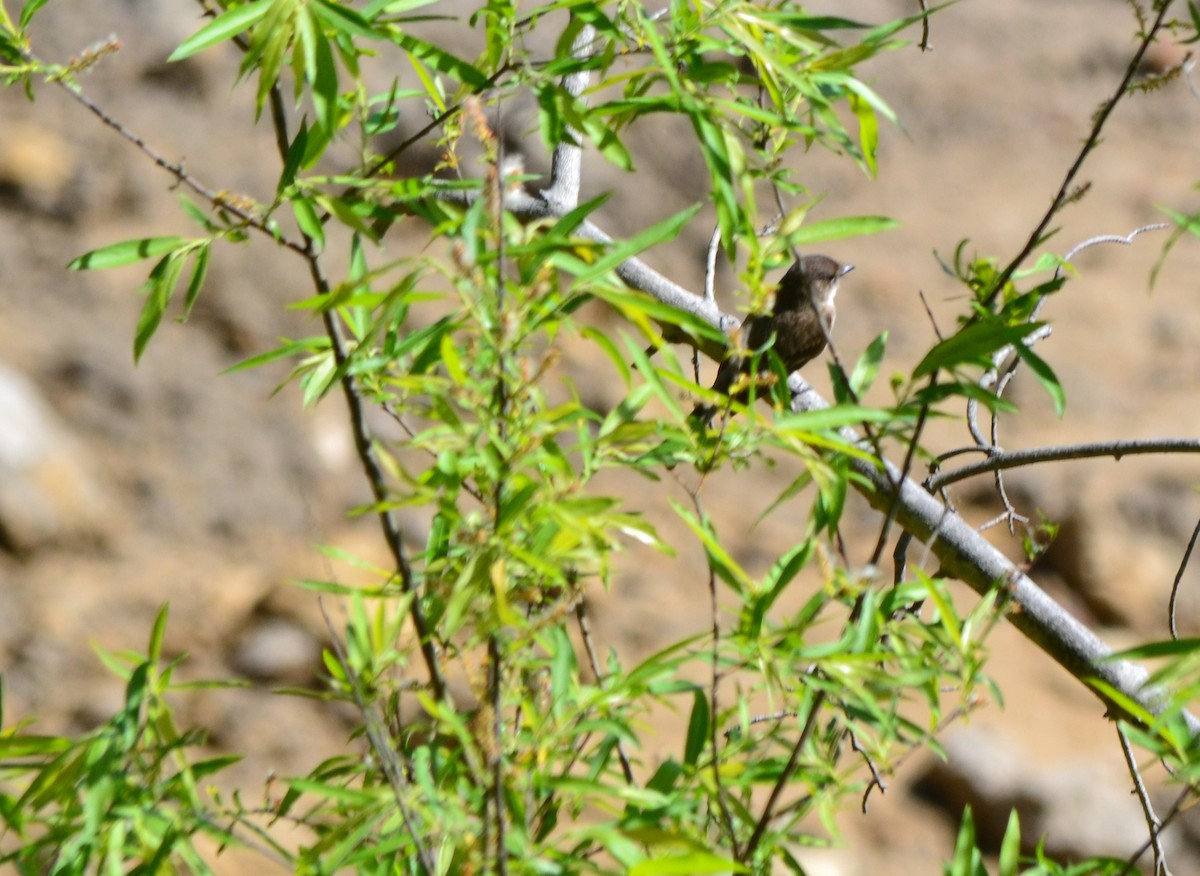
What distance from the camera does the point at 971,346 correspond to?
1.40m

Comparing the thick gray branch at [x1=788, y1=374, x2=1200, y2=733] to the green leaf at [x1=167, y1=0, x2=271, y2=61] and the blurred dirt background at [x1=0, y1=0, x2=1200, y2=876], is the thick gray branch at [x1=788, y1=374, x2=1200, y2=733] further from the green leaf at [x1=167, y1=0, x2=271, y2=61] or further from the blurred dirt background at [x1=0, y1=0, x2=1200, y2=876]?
the blurred dirt background at [x1=0, y1=0, x2=1200, y2=876]

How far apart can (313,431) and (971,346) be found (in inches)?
206

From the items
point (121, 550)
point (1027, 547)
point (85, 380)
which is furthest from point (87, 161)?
point (1027, 547)

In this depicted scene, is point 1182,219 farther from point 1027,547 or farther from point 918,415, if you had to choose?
point 1027,547

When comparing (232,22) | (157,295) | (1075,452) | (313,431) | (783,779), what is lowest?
(783,779)

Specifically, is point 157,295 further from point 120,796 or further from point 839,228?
point 839,228

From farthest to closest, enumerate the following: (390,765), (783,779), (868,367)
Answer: (868,367) → (783,779) → (390,765)

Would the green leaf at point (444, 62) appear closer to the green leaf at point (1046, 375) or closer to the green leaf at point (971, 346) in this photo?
the green leaf at point (971, 346)

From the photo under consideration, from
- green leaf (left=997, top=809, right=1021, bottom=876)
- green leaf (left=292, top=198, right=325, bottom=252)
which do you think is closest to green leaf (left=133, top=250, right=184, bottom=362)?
green leaf (left=292, top=198, right=325, bottom=252)

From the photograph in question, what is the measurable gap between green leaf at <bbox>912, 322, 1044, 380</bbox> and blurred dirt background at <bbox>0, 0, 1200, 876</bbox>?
398 centimetres

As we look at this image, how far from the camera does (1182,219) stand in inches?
51.1

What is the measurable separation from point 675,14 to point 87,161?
5.94 m

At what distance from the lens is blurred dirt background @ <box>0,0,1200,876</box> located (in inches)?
217

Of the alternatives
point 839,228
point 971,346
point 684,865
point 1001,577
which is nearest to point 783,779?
point 684,865
